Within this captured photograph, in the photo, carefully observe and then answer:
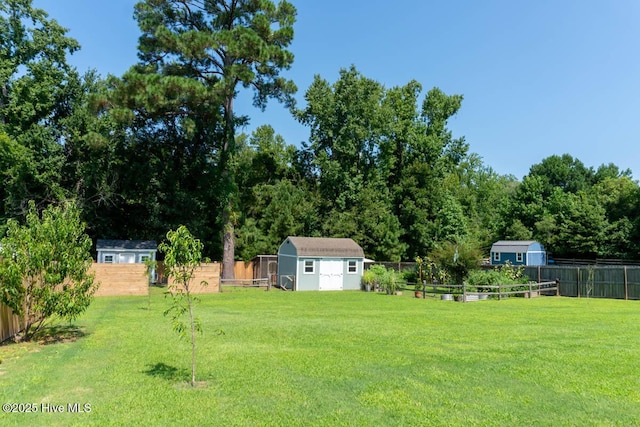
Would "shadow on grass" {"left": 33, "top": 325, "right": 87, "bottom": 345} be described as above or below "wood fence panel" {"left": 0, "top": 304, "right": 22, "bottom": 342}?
below

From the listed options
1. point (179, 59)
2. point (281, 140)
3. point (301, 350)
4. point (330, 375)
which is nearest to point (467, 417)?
point (330, 375)

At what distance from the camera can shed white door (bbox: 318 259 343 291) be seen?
28.1 meters

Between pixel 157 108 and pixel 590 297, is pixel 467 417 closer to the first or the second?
pixel 590 297

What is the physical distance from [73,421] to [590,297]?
977 inches

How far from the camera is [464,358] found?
863cm

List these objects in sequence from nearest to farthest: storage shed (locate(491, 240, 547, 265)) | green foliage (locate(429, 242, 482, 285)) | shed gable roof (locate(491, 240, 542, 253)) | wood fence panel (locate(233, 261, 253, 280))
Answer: green foliage (locate(429, 242, 482, 285)) → wood fence panel (locate(233, 261, 253, 280)) → storage shed (locate(491, 240, 547, 265)) → shed gable roof (locate(491, 240, 542, 253))

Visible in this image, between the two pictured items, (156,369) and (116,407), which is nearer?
(116,407)

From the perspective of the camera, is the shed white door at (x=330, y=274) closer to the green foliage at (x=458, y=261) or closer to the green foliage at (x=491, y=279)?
the green foliage at (x=458, y=261)

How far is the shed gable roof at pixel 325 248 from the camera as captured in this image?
1097 inches

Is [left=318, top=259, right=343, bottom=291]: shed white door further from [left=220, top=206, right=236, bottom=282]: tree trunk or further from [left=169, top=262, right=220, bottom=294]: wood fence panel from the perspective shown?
[left=169, top=262, right=220, bottom=294]: wood fence panel

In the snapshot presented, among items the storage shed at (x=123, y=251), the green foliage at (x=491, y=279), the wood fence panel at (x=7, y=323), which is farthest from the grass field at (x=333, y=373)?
the storage shed at (x=123, y=251)

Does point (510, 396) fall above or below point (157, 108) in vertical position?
below

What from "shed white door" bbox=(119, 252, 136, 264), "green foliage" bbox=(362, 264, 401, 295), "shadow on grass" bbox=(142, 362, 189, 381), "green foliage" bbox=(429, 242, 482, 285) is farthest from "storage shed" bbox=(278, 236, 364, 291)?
"shadow on grass" bbox=(142, 362, 189, 381)

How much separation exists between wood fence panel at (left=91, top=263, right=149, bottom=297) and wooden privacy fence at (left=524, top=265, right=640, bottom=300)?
2142 centimetres
